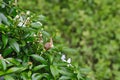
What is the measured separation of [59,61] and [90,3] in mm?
3099

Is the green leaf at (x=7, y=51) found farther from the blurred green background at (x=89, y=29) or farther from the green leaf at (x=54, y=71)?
the blurred green background at (x=89, y=29)

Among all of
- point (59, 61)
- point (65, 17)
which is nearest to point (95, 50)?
point (65, 17)

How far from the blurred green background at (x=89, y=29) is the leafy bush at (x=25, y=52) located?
2.66 metres

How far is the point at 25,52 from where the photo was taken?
208 cm

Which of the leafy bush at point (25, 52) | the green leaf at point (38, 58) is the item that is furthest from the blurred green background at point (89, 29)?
the green leaf at point (38, 58)

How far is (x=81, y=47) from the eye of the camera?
201 inches

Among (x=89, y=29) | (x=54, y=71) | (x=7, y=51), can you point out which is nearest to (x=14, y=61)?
(x=7, y=51)

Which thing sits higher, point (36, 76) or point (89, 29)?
point (89, 29)

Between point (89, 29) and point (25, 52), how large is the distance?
3.04 m

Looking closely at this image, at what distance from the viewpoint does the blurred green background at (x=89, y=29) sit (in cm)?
494

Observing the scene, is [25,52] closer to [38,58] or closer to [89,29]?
[38,58]

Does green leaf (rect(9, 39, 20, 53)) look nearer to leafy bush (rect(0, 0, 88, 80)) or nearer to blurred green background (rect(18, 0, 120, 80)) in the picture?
leafy bush (rect(0, 0, 88, 80))

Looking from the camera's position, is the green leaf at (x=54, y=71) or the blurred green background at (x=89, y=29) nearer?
the green leaf at (x=54, y=71)

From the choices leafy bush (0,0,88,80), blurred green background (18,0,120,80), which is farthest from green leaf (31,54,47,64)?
blurred green background (18,0,120,80)
